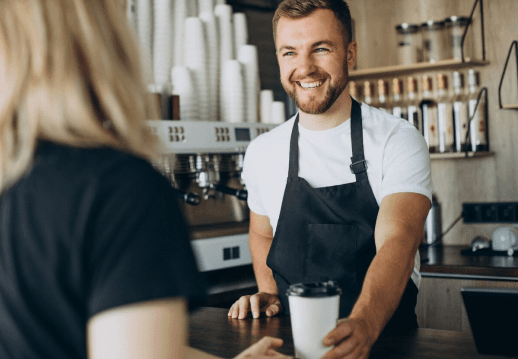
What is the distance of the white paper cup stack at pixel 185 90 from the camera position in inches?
100

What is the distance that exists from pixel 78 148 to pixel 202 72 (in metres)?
2.17

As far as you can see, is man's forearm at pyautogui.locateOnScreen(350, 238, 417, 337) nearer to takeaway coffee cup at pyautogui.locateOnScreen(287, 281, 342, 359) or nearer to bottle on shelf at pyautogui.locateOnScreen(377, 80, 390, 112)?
takeaway coffee cup at pyautogui.locateOnScreen(287, 281, 342, 359)

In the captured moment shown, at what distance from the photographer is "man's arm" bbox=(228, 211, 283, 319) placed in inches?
57.7

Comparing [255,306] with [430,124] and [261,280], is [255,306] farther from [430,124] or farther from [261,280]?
[430,124]

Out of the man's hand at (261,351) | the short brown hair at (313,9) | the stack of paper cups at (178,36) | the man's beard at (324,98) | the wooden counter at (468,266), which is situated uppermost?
the stack of paper cups at (178,36)

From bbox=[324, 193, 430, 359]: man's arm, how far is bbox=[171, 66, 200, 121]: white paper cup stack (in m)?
1.24

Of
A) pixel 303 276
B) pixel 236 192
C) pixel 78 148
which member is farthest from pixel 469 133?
pixel 78 148

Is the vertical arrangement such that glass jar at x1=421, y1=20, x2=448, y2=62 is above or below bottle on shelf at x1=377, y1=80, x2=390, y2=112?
above

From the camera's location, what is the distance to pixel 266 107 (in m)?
2.88

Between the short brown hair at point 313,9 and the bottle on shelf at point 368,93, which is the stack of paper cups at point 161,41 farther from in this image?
the bottle on shelf at point 368,93

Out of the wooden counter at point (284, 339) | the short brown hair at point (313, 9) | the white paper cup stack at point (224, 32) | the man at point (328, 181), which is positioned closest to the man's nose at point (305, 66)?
the man at point (328, 181)

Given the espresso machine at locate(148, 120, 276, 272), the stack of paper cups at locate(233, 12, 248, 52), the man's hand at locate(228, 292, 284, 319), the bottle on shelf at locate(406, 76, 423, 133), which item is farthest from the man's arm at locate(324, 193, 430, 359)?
the bottle on shelf at locate(406, 76, 423, 133)

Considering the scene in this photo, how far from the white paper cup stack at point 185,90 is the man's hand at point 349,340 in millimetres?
1657

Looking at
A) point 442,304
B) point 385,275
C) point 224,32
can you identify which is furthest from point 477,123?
point 385,275
